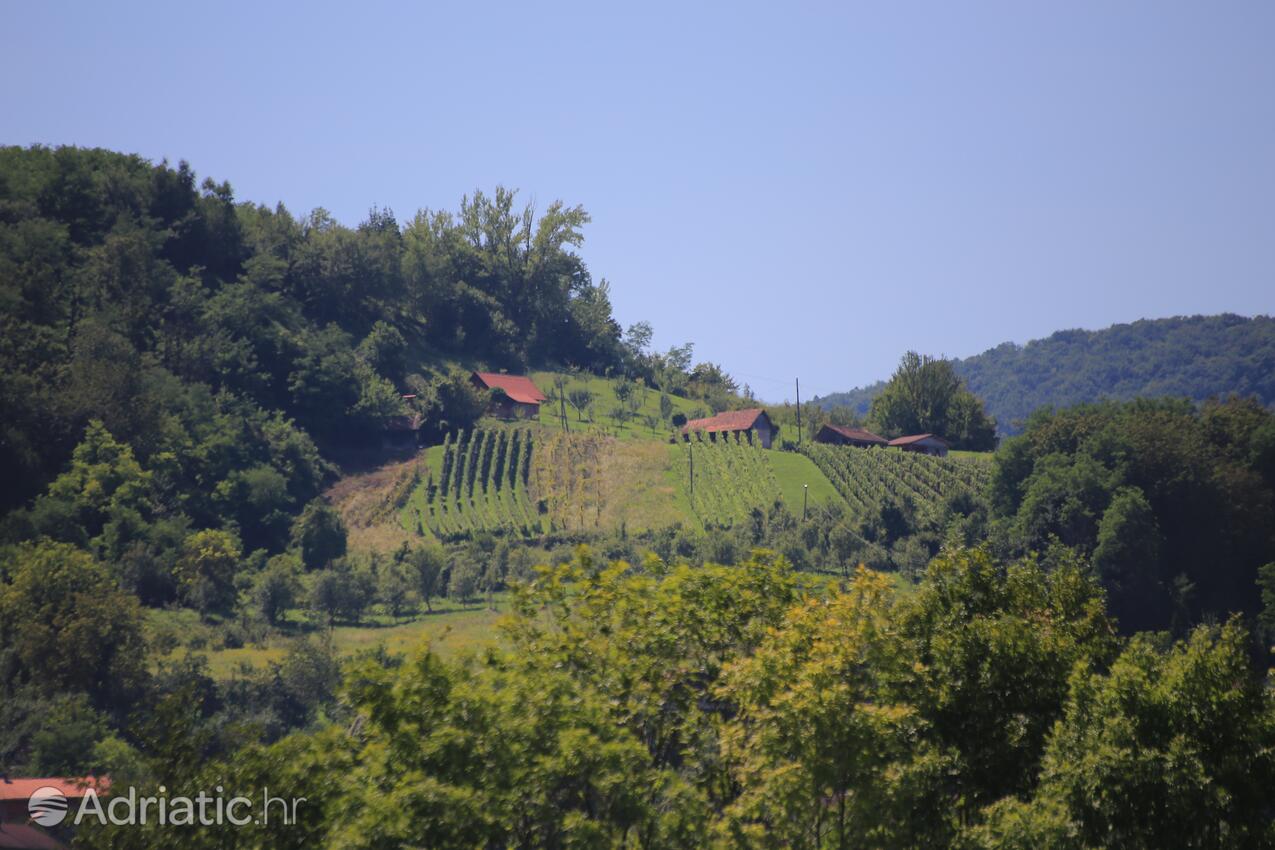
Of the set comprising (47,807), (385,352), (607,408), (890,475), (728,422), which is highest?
(385,352)

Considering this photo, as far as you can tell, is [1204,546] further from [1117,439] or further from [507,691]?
[507,691]

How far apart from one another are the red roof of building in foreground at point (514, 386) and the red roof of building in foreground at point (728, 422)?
34.4ft

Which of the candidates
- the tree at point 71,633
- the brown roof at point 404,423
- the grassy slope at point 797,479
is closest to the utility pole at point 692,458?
the grassy slope at point 797,479

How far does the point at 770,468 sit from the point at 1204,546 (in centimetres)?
2259

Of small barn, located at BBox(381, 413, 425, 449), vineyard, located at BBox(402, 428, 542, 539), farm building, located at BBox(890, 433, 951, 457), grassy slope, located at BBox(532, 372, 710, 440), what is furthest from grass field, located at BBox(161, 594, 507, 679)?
farm building, located at BBox(890, 433, 951, 457)

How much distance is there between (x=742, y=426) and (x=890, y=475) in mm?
12640

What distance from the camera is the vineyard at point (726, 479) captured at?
6762 centimetres

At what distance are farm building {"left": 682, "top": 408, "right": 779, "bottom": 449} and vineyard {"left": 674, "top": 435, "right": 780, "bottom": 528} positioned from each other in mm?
1756

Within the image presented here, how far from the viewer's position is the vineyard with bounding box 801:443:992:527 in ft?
228

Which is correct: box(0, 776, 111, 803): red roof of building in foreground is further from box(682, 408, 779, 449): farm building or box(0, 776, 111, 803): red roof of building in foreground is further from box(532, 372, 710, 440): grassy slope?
box(682, 408, 779, 449): farm building

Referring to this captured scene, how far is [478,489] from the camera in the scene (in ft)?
238

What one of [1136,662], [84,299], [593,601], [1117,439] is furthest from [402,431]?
[1136,662]

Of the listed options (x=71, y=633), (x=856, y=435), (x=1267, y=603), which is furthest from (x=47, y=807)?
(x=856, y=435)

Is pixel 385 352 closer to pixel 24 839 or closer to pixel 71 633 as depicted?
pixel 71 633
